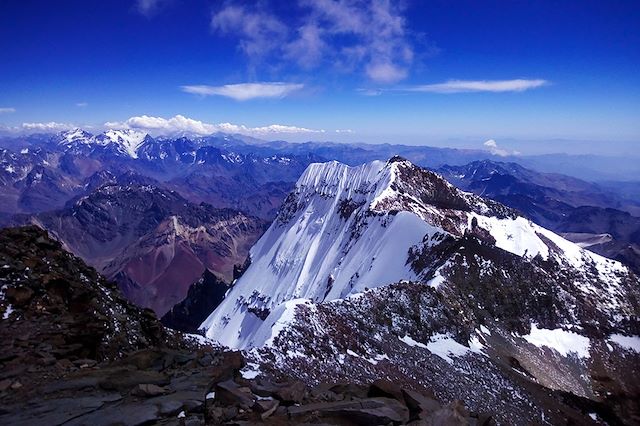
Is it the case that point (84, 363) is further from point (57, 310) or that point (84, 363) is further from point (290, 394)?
point (290, 394)

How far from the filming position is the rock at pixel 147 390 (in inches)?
553

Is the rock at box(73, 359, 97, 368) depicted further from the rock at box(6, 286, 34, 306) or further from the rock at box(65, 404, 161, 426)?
the rock at box(65, 404, 161, 426)

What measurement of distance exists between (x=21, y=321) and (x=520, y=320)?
214 feet

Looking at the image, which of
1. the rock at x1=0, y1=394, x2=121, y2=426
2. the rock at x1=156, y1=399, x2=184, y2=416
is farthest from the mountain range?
the rock at x1=0, y1=394, x2=121, y2=426

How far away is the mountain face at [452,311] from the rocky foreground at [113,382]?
1229 cm

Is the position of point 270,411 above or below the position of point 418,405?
above

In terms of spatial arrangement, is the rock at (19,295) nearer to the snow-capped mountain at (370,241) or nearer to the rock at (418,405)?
the rock at (418,405)

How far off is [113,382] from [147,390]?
5.91 ft

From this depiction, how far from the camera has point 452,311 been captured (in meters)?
55.4

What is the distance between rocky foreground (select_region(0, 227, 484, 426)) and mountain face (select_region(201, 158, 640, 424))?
484 inches

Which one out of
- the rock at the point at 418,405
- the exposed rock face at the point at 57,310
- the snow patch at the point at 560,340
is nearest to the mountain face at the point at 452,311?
the snow patch at the point at 560,340

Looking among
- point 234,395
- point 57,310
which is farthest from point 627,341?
point 57,310

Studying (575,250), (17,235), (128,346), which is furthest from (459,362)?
(575,250)

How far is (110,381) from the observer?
14.9m
